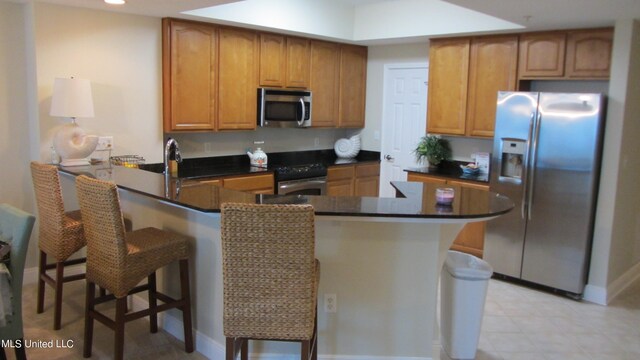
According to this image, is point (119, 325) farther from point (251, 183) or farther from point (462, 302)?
point (251, 183)

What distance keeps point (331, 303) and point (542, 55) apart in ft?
10.3

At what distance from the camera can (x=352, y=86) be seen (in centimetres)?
626

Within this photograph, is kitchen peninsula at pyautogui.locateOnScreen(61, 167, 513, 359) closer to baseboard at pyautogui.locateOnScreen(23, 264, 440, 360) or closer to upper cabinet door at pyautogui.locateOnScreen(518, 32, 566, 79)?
baseboard at pyautogui.locateOnScreen(23, 264, 440, 360)

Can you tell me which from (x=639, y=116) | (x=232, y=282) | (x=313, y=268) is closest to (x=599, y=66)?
(x=639, y=116)

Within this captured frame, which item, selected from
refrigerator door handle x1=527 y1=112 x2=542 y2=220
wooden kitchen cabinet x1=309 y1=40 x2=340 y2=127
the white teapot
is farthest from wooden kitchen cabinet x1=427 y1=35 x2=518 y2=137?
the white teapot

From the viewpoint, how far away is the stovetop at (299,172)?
17.3 ft

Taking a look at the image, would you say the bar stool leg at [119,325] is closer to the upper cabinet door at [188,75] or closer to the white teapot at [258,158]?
the upper cabinet door at [188,75]

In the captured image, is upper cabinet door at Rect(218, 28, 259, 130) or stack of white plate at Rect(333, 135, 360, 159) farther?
stack of white plate at Rect(333, 135, 360, 159)

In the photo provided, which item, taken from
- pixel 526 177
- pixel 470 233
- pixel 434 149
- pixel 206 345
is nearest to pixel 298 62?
pixel 434 149

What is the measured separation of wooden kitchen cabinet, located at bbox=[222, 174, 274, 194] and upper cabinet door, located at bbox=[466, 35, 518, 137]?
207 cm

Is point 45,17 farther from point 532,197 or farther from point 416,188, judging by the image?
point 532,197

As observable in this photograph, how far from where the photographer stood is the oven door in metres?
5.29

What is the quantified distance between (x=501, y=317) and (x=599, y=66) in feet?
7.33

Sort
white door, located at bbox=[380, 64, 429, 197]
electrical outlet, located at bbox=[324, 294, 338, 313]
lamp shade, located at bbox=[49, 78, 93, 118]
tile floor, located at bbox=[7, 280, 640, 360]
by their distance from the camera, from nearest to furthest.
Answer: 1. electrical outlet, located at bbox=[324, 294, 338, 313]
2. tile floor, located at bbox=[7, 280, 640, 360]
3. lamp shade, located at bbox=[49, 78, 93, 118]
4. white door, located at bbox=[380, 64, 429, 197]
